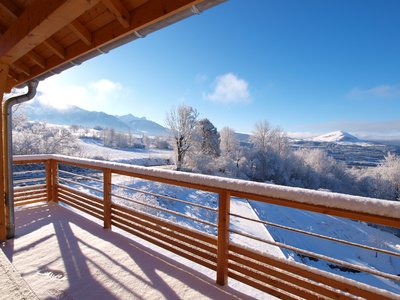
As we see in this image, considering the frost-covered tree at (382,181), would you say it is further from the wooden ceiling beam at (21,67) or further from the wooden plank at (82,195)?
the wooden ceiling beam at (21,67)

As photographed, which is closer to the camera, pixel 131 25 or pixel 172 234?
pixel 131 25

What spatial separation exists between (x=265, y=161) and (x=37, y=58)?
2291 centimetres

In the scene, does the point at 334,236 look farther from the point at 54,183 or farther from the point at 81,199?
the point at 54,183

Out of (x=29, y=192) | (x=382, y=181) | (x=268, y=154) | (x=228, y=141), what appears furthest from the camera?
(x=228, y=141)

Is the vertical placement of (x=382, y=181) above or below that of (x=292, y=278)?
below

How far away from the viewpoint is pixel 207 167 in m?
20.3

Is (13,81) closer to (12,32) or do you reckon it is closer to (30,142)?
(12,32)

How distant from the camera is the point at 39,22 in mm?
1610

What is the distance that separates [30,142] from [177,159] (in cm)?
1055

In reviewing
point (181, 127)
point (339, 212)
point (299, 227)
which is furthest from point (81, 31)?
point (181, 127)

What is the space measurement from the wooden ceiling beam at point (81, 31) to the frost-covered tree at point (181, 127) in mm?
17668

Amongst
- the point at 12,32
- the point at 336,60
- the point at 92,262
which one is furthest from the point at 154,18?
the point at 336,60

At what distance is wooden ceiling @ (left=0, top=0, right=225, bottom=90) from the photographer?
1.48 meters

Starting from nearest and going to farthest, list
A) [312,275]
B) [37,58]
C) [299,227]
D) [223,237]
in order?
[312,275], [223,237], [37,58], [299,227]
